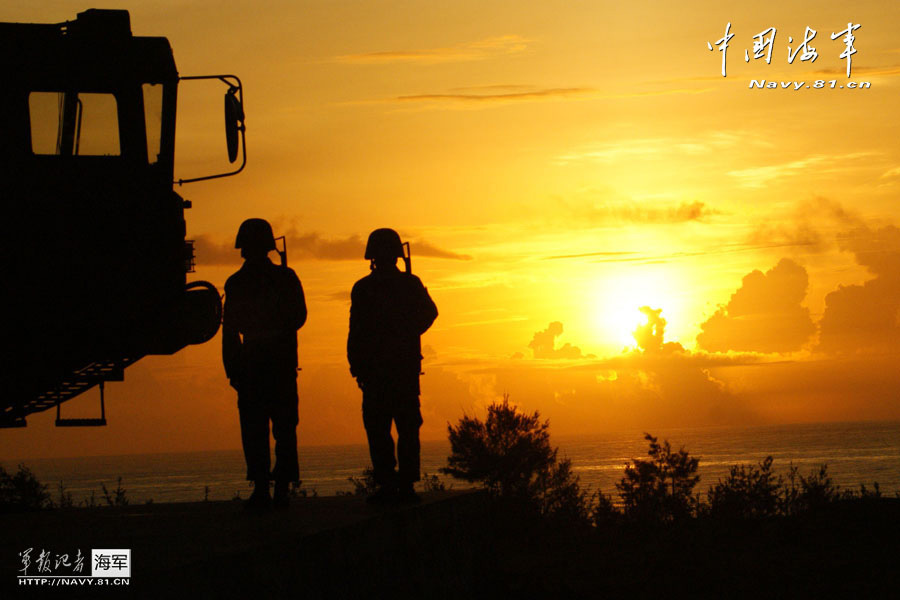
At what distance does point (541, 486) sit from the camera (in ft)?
172

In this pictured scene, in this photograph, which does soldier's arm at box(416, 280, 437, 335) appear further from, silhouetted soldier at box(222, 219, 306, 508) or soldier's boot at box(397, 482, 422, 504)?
soldier's boot at box(397, 482, 422, 504)

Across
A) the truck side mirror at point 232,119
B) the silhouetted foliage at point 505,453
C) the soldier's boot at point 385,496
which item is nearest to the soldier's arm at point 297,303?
the soldier's boot at point 385,496

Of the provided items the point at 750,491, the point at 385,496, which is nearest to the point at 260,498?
the point at 385,496

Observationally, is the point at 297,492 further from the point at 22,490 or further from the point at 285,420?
the point at 22,490

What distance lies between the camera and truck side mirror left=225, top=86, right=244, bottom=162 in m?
11.6

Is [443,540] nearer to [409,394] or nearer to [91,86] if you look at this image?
[409,394]

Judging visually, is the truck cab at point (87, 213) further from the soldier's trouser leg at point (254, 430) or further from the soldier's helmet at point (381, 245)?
the soldier's trouser leg at point (254, 430)

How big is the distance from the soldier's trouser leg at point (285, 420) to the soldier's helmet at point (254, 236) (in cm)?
A: 107

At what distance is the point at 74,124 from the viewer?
41.7 ft

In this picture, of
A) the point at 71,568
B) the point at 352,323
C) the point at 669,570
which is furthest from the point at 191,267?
the point at 71,568

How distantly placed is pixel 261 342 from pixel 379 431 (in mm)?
1319

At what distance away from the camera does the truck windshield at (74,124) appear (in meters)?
12.3

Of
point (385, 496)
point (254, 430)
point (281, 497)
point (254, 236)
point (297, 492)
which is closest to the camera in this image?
point (254, 236)

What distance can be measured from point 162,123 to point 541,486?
41357mm
